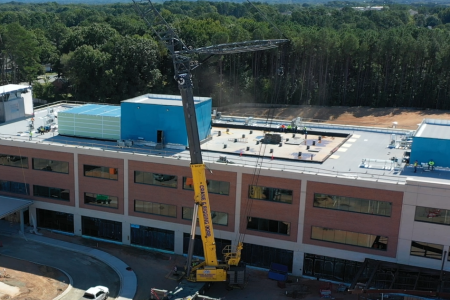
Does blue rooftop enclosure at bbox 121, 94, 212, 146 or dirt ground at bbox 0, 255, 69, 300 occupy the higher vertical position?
blue rooftop enclosure at bbox 121, 94, 212, 146

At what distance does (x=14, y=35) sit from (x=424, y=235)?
99.4 metres

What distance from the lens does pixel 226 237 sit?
1790 inches

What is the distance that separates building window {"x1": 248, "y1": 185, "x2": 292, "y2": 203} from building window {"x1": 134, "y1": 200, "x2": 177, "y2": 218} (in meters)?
7.24

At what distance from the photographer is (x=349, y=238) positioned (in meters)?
42.1

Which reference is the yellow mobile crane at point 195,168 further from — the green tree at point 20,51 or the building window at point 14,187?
the green tree at point 20,51

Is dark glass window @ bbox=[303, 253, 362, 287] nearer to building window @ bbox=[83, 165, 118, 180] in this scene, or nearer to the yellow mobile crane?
the yellow mobile crane

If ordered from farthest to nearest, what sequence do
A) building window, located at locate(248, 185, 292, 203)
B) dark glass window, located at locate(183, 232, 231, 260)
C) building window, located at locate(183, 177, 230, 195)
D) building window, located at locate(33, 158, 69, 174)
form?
building window, located at locate(33, 158, 69, 174) → dark glass window, located at locate(183, 232, 231, 260) → building window, located at locate(183, 177, 230, 195) → building window, located at locate(248, 185, 292, 203)

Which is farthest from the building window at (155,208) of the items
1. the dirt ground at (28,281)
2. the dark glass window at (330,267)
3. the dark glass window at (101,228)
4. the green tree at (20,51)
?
the green tree at (20,51)

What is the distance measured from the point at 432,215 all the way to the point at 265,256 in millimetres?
13405

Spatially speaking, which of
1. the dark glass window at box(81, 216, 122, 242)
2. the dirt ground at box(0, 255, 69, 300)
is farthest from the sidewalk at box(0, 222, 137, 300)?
the dirt ground at box(0, 255, 69, 300)

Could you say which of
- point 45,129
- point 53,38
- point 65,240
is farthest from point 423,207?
point 53,38

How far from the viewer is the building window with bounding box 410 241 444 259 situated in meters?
39.8

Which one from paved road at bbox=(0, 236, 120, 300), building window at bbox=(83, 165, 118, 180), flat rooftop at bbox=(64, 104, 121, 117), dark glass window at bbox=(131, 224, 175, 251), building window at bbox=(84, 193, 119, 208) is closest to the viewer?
paved road at bbox=(0, 236, 120, 300)

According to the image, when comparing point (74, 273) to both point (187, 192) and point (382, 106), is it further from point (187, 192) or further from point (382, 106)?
point (382, 106)
